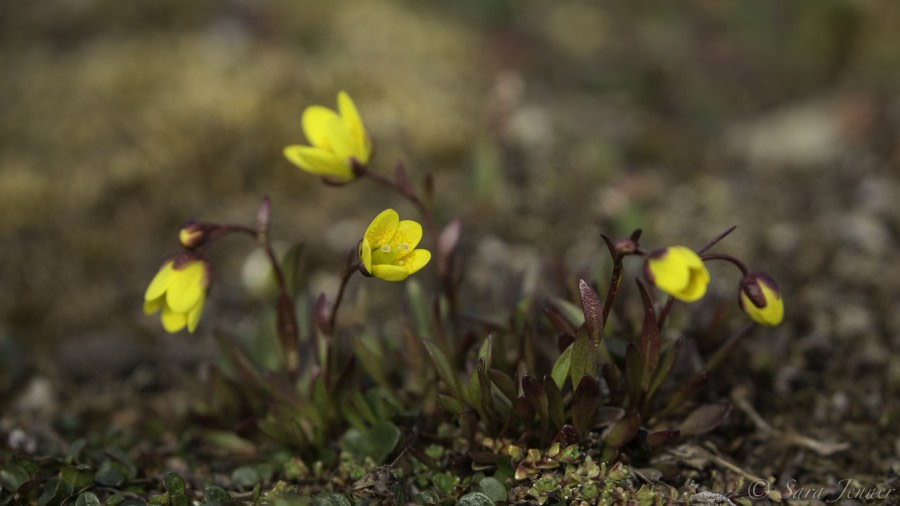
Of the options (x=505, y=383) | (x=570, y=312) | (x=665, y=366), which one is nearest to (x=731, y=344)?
(x=665, y=366)

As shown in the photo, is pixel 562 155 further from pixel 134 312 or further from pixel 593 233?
pixel 134 312

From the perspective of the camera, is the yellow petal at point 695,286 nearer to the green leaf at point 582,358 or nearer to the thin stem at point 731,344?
the green leaf at point 582,358

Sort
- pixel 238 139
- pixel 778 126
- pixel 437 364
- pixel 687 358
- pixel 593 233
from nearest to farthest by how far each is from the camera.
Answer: pixel 437 364 → pixel 687 358 → pixel 593 233 → pixel 238 139 → pixel 778 126

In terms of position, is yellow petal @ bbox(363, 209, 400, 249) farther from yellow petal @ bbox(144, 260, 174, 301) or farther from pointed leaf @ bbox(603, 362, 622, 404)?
pointed leaf @ bbox(603, 362, 622, 404)

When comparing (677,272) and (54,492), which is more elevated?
(677,272)

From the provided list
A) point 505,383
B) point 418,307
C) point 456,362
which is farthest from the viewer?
point 418,307

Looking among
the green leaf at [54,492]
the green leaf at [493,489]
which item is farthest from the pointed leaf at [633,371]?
the green leaf at [54,492]

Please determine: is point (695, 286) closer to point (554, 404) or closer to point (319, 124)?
point (554, 404)

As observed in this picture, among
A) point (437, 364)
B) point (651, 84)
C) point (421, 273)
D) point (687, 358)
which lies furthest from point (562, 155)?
point (437, 364)
